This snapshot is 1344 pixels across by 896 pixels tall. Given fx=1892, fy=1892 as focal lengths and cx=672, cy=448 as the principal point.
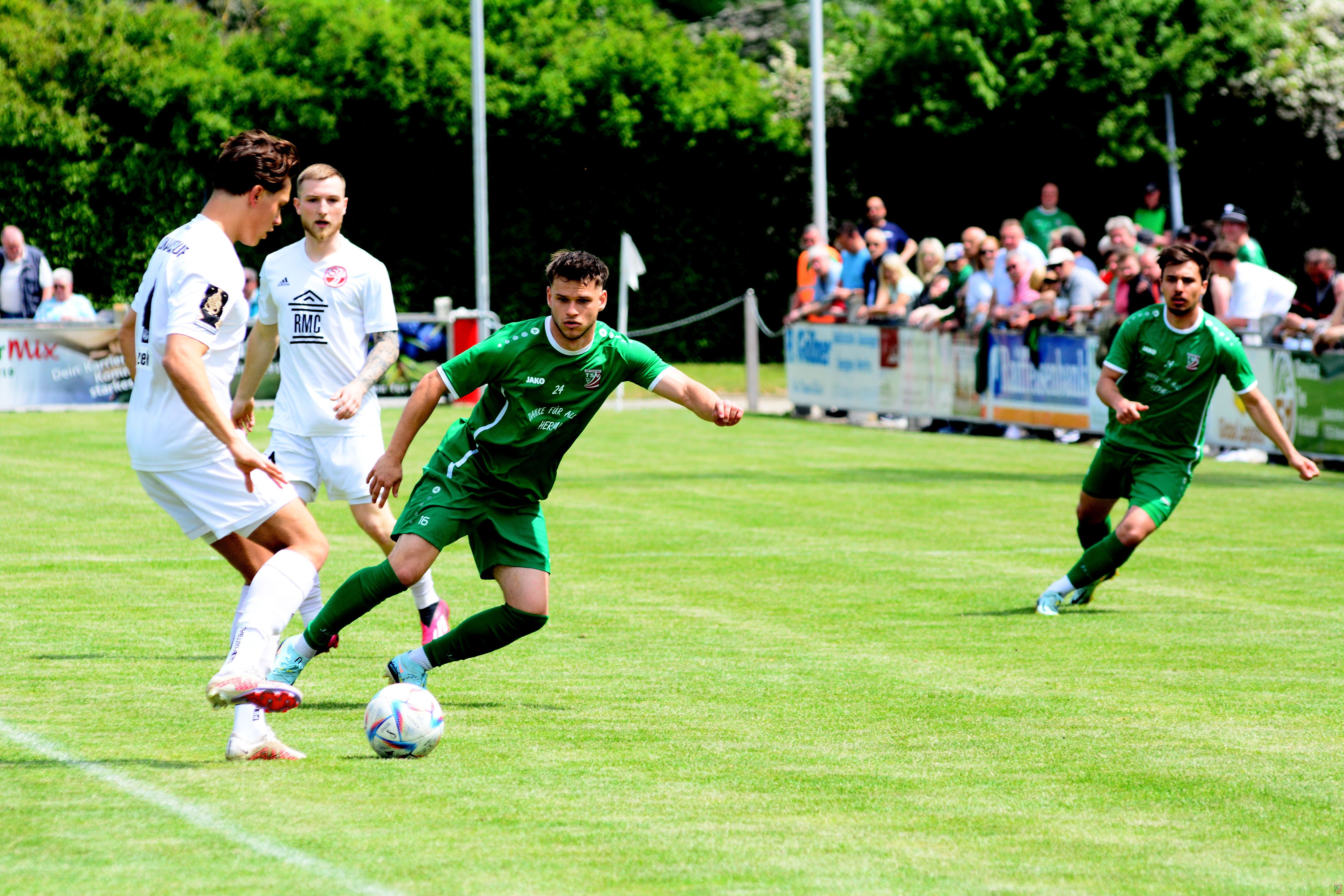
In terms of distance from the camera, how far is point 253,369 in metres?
8.30

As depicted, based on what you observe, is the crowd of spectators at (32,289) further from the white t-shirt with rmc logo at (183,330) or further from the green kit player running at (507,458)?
the white t-shirt with rmc logo at (183,330)

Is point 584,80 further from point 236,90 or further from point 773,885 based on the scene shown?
point 773,885

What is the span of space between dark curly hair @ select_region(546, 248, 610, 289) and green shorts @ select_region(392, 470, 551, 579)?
34.5 inches

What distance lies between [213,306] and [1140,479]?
5.68m

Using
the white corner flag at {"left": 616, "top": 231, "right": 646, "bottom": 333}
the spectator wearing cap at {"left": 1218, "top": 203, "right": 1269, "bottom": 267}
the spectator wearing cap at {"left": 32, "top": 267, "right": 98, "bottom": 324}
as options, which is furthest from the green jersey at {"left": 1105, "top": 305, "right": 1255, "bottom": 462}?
the spectator wearing cap at {"left": 32, "top": 267, "right": 98, "bottom": 324}

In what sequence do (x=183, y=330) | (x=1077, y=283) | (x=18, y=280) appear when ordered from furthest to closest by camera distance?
(x=18, y=280) → (x=1077, y=283) → (x=183, y=330)

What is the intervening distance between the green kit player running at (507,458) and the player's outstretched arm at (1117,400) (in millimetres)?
3189

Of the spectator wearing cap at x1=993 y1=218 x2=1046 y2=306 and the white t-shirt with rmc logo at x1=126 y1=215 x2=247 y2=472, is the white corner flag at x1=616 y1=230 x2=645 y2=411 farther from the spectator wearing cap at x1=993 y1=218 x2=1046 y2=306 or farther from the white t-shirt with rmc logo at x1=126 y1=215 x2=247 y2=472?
the white t-shirt with rmc logo at x1=126 y1=215 x2=247 y2=472

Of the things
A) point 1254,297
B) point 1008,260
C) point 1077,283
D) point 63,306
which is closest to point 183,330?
point 1254,297

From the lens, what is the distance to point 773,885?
4965 millimetres

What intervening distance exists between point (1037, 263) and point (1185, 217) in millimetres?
12559

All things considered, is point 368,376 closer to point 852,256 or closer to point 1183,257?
point 1183,257

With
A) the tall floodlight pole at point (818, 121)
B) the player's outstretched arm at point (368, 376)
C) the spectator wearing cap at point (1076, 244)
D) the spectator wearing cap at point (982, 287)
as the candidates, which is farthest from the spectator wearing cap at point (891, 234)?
the player's outstretched arm at point (368, 376)

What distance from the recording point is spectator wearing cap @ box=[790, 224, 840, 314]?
24.6 m
